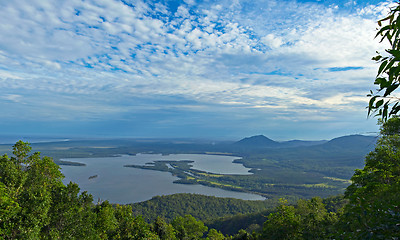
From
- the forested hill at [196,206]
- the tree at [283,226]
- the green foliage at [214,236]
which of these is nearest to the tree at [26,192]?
the tree at [283,226]

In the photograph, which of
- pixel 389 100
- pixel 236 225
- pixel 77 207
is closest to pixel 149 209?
pixel 236 225

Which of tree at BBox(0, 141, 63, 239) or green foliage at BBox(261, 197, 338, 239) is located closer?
tree at BBox(0, 141, 63, 239)

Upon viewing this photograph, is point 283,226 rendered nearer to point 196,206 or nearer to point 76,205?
point 76,205

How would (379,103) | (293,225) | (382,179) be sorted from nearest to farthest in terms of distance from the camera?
1. (379,103)
2. (382,179)
3. (293,225)

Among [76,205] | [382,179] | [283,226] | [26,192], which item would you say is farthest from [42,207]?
[382,179]

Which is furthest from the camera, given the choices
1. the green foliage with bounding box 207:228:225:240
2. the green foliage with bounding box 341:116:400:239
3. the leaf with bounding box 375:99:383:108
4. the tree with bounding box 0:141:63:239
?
the green foliage with bounding box 207:228:225:240

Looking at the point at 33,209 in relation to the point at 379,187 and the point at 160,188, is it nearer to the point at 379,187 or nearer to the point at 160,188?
the point at 379,187

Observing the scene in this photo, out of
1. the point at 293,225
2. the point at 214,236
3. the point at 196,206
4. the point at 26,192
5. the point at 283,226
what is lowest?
the point at 196,206

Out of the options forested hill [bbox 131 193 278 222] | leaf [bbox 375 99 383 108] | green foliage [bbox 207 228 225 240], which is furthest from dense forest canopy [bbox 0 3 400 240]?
forested hill [bbox 131 193 278 222]

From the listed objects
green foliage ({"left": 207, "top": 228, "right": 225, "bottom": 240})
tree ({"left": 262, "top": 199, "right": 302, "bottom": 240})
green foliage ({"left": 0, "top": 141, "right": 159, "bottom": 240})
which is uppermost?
green foliage ({"left": 0, "top": 141, "right": 159, "bottom": 240})

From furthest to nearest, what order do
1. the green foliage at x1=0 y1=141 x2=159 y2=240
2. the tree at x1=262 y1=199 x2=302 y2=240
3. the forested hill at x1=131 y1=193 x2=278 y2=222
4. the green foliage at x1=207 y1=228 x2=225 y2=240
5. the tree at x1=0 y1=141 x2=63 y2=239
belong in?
the forested hill at x1=131 y1=193 x2=278 y2=222 → the green foliage at x1=207 y1=228 x2=225 y2=240 → the tree at x1=262 y1=199 x2=302 y2=240 → the green foliage at x1=0 y1=141 x2=159 y2=240 → the tree at x1=0 y1=141 x2=63 y2=239

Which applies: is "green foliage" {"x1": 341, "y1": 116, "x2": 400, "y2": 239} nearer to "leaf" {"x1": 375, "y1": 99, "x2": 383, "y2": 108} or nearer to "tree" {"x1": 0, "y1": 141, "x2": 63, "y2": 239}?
"leaf" {"x1": 375, "y1": 99, "x2": 383, "y2": 108}
